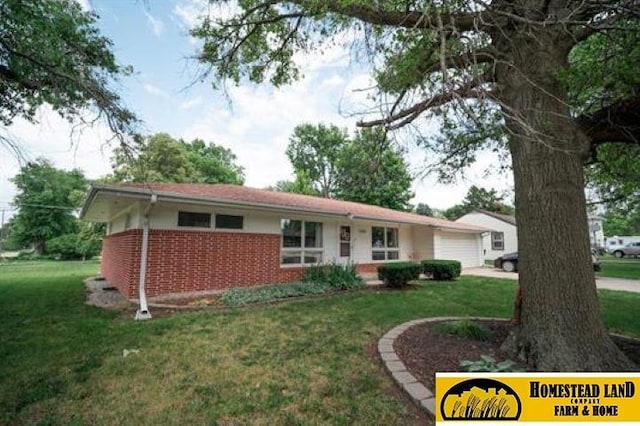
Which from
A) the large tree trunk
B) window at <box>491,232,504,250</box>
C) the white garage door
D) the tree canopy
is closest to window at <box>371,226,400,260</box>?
the tree canopy

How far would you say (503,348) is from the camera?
3.78m

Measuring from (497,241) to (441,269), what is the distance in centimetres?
1659

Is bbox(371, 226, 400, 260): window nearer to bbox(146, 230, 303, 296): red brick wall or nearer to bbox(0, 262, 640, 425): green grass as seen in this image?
bbox(146, 230, 303, 296): red brick wall

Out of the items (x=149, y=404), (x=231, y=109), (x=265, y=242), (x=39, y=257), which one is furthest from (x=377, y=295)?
(x=39, y=257)

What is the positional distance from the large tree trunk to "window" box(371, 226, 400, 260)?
1043cm

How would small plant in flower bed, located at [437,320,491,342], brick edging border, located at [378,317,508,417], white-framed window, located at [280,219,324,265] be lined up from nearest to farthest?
1. brick edging border, located at [378,317,508,417]
2. small plant in flower bed, located at [437,320,491,342]
3. white-framed window, located at [280,219,324,265]

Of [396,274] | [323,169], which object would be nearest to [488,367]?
[396,274]

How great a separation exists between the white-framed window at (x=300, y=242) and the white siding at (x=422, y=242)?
6818 millimetres

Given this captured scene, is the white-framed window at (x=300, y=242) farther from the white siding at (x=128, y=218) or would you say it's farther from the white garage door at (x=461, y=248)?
the white garage door at (x=461, y=248)

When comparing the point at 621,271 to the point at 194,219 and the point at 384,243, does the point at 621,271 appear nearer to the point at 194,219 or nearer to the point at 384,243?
the point at 384,243

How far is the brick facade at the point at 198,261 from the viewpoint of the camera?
7766 millimetres

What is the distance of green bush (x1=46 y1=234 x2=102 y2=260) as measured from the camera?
1088 inches

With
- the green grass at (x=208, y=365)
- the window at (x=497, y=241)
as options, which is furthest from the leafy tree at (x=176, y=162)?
the window at (x=497, y=241)

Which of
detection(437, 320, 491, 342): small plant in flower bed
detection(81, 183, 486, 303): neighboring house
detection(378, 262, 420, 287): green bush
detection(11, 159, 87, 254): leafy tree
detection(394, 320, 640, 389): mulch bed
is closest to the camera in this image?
detection(394, 320, 640, 389): mulch bed
